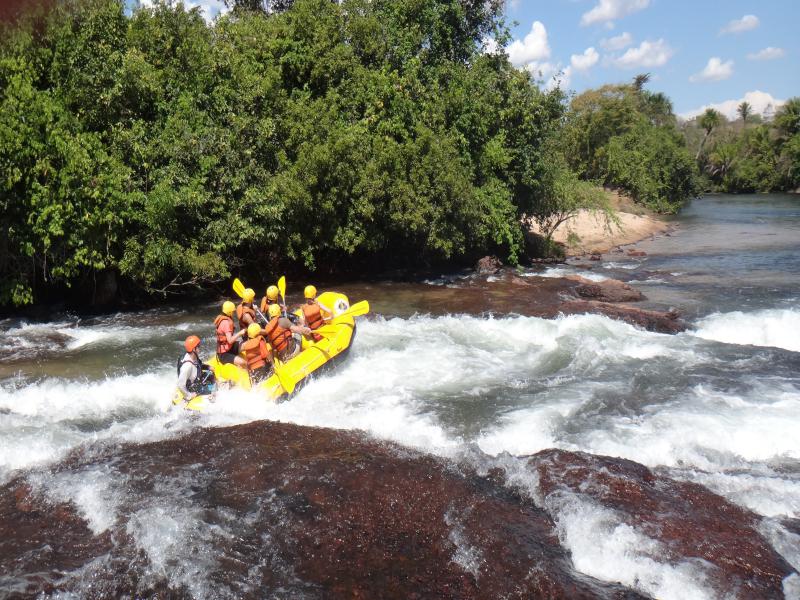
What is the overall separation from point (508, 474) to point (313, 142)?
36.2 feet

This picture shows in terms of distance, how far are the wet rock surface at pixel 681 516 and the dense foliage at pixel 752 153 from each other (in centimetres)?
5281

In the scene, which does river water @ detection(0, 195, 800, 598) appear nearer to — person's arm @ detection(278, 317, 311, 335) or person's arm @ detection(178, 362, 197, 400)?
person's arm @ detection(178, 362, 197, 400)

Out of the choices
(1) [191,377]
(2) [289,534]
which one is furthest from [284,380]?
(2) [289,534]

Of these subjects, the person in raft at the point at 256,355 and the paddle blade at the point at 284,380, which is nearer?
the paddle blade at the point at 284,380

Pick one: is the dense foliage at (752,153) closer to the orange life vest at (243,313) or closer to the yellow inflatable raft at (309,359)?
the yellow inflatable raft at (309,359)

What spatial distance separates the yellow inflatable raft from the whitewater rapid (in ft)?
0.79

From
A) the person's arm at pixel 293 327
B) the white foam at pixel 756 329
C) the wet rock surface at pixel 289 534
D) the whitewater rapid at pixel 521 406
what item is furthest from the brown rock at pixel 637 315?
the wet rock surface at pixel 289 534

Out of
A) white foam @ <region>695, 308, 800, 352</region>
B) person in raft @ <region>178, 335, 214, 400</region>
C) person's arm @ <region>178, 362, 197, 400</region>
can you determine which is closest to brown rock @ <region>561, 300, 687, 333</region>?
white foam @ <region>695, 308, 800, 352</region>

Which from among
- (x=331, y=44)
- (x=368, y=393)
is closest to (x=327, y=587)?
(x=368, y=393)

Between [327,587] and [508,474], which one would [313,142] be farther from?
[327,587]

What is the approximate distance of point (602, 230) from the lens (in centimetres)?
2777

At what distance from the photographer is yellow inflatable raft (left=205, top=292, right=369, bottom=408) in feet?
28.6

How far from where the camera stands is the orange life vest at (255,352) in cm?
898

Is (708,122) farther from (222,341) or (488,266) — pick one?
(222,341)
